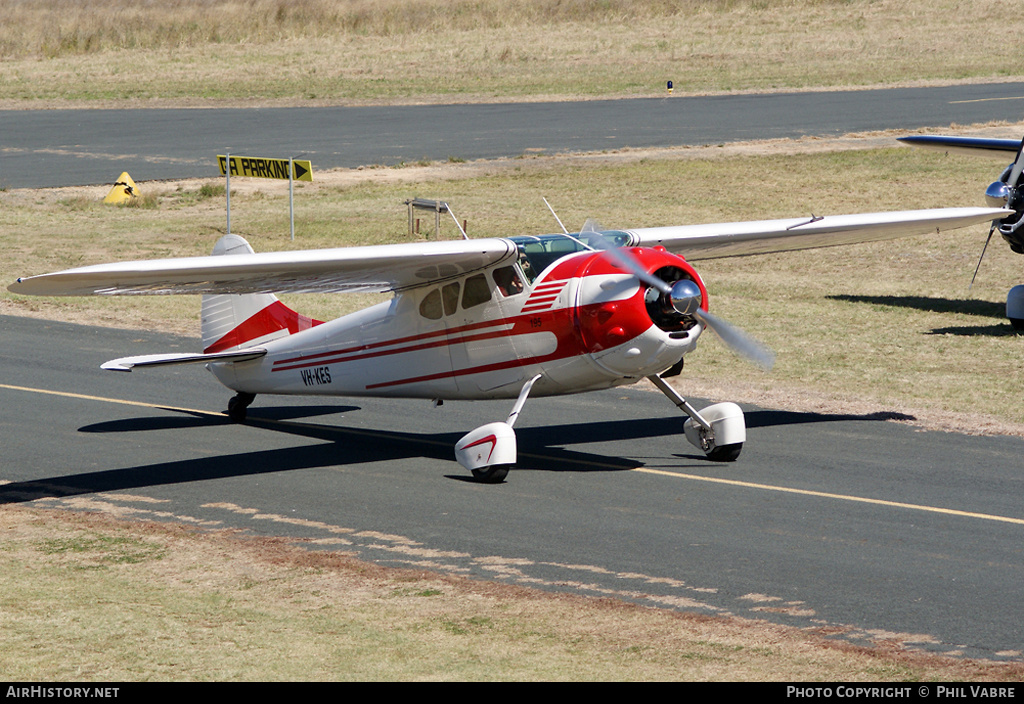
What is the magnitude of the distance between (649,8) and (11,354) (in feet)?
252

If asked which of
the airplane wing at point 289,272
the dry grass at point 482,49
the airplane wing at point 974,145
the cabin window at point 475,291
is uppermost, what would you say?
the dry grass at point 482,49

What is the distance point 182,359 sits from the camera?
14125 millimetres

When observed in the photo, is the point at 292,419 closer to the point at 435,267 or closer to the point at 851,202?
the point at 435,267

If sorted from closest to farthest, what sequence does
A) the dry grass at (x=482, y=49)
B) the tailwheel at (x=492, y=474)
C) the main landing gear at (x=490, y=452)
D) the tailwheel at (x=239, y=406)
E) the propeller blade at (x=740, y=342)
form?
the propeller blade at (x=740, y=342) < the main landing gear at (x=490, y=452) < the tailwheel at (x=492, y=474) < the tailwheel at (x=239, y=406) < the dry grass at (x=482, y=49)

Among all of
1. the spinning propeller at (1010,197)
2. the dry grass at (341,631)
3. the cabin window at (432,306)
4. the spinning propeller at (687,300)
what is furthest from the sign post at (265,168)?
the dry grass at (341,631)

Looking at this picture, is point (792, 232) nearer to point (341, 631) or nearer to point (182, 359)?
point (182, 359)

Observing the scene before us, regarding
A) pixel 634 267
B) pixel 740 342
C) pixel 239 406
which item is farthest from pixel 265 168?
pixel 740 342

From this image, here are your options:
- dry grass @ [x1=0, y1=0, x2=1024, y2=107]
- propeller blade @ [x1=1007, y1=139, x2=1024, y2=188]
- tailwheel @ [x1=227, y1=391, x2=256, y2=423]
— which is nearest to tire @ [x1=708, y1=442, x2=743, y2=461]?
tailwheel @ [x1=227, y1=391, x2=256, y2=423]

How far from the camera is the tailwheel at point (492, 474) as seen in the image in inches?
505

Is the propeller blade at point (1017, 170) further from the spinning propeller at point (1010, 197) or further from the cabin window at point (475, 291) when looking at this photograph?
the cabin window at point (475, 291)

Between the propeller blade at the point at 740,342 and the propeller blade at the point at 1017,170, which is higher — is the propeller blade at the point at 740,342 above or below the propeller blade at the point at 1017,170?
below

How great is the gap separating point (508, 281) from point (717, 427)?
9.15 feet

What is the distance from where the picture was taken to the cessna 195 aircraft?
12.1 metres

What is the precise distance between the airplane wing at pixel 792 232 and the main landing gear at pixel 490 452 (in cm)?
259
